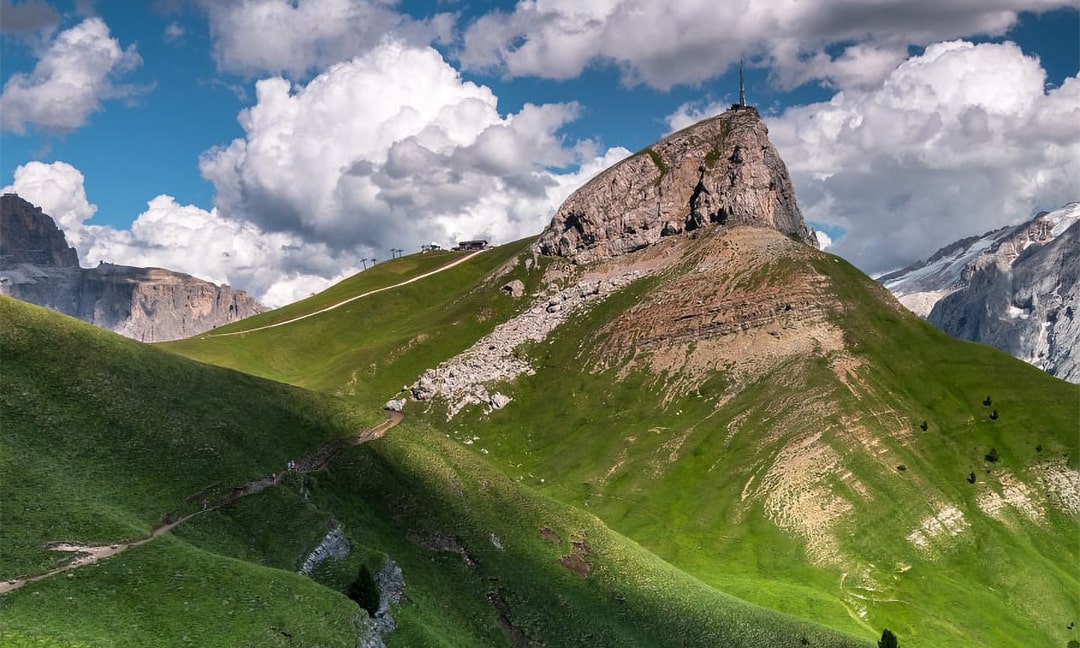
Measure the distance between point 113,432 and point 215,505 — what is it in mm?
12203

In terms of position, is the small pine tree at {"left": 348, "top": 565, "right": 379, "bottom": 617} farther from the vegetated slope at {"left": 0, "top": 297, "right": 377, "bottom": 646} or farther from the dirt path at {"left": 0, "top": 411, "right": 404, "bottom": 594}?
the dirt path at {"left": 0, "top": 411, "right": 404, "bottom": 594}

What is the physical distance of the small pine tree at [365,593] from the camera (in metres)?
50.1

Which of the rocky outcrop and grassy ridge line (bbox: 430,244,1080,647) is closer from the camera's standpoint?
the rocky outcrop

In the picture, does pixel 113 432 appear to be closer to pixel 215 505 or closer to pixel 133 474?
pixel 133 474

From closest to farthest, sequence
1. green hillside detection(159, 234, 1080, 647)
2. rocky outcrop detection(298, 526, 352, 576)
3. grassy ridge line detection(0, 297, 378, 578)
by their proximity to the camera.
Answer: grassy ridge line detection(0, 297, 378, 578) → rocky outcrop detection(298, 526, 352, 576) → green hillside detection(159, 234, 1080, 647)

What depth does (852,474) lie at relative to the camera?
143125 millimetres

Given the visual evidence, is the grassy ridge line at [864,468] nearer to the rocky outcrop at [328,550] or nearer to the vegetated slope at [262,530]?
the vegetated slope at [262,530]

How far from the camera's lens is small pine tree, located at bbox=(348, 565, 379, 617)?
5009cm

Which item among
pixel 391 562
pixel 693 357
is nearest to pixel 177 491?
pixel 391 562

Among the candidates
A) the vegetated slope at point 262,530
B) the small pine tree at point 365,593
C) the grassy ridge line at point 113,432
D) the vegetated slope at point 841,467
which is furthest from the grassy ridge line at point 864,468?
the grassy ridge line at point 113,432

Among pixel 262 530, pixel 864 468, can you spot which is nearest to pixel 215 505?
pixel 262 530

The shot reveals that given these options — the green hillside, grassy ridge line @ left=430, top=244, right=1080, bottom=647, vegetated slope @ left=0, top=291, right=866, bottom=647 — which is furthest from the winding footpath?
grassy ridge line @ left=430, top=244, right=1080, bottom=647

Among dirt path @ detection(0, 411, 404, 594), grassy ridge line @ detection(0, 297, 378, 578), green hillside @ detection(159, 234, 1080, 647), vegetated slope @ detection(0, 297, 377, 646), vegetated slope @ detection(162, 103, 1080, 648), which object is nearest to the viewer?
vegetated slope @ detection(0, 297, 377, 646)

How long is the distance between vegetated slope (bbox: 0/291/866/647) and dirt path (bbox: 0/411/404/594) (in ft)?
2.64
